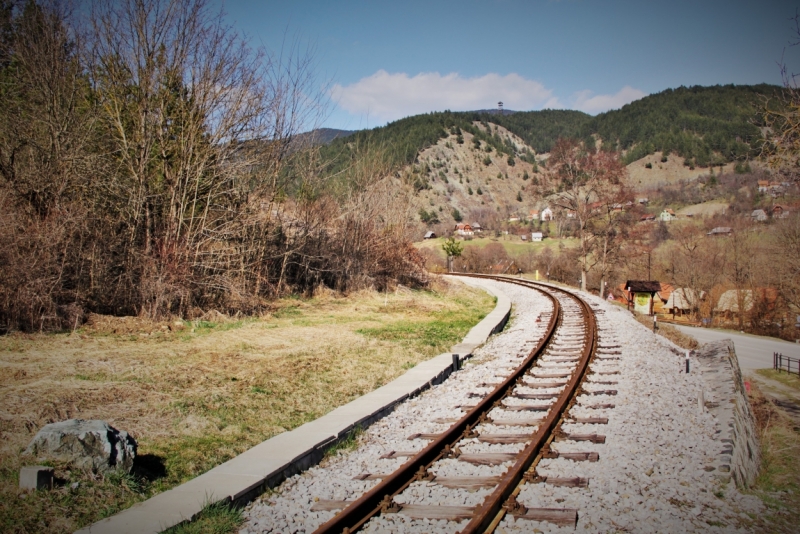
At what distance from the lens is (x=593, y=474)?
506 centimetres

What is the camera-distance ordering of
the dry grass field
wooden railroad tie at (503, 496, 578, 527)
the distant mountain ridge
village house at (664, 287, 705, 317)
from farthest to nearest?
village house at (664, 287, 705, 317)
the distant mountain ridge
the dry grass field
wooden railroad tie at (503, 496, 578, 527)

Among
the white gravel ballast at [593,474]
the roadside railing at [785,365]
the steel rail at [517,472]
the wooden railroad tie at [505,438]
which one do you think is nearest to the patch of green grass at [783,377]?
the roadside railing at [785,365]

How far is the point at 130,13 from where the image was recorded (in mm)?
14422

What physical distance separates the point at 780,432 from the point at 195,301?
45.4ft

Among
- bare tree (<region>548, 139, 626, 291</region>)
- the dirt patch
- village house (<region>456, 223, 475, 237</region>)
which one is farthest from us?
the dirt patch

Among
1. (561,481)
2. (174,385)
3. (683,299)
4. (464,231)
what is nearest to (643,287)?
(683,299)

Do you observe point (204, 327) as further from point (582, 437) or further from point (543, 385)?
point (582, 437)

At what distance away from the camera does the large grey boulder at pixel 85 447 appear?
495 cm

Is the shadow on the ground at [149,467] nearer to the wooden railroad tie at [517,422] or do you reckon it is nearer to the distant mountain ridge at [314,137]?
the wooden railroad tie at [517,422]

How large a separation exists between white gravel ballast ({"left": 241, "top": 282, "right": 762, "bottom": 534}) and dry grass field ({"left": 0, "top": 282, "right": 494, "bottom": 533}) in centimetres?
133

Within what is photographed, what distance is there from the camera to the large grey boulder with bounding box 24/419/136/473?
16.3ft

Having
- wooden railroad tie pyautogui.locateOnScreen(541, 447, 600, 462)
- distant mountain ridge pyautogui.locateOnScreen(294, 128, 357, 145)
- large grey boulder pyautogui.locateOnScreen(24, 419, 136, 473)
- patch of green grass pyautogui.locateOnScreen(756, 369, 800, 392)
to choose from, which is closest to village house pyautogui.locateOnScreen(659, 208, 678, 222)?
patch of green grass pyautogui.locateOnScreen(756, 369, 800, 392)

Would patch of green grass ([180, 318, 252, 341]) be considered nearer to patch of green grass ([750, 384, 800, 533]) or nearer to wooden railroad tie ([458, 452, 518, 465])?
wooden railroad tie ([458, 452, 518, 465])

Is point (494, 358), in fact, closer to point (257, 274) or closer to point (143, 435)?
point (143, 435)
